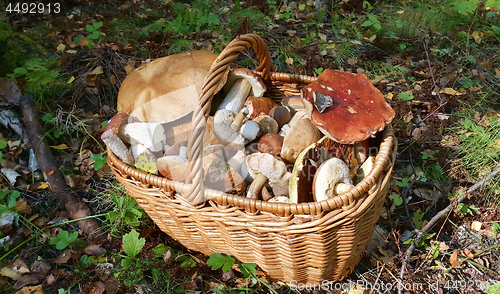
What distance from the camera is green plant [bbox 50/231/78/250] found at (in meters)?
2.16

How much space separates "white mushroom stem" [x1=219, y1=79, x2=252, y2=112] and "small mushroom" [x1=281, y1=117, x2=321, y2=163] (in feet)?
1.82

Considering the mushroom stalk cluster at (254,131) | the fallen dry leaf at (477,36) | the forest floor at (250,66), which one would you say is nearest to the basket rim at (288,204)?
the mushroom stalk cluster at (254,131)

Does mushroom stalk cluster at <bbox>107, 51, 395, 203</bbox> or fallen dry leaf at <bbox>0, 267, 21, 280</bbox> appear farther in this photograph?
fallen dry leaf at <bbox>0, 267, 21, 280</bbox>

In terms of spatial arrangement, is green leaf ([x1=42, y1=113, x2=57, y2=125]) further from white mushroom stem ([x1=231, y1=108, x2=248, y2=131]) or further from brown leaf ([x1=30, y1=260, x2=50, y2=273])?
white mushroom stem ([x1=231, y1=108, x2=248, y2=131])

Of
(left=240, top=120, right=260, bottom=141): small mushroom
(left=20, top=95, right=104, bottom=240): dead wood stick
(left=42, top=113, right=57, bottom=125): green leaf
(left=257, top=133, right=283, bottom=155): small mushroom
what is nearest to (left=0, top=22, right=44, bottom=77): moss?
(left=20, top=95, right=104, bottom=240): dead wood stick

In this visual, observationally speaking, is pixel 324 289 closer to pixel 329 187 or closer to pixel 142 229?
pixel 329 187

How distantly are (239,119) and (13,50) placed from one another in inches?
121

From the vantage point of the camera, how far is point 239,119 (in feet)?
6.97

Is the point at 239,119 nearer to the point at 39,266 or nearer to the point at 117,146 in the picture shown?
the point at 117,146

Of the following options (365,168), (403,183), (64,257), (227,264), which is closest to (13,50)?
(64,257)

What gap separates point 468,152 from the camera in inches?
103

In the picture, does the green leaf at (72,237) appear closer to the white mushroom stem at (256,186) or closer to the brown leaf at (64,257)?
the brown leaf at (64,257)

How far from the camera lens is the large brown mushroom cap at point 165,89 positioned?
2090mm

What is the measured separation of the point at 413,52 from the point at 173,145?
3530 mm
